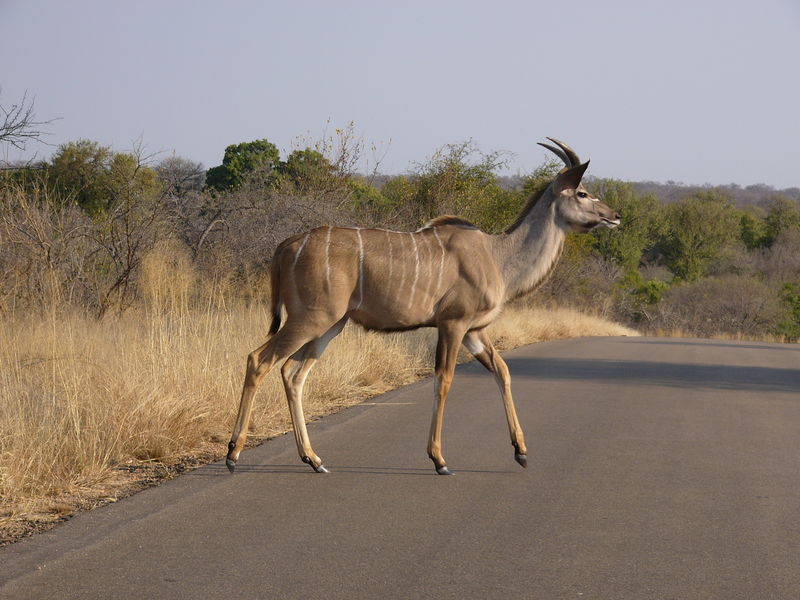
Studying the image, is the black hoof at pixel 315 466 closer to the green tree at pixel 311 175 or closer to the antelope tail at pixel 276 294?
the antelope tail at pixel 276 294

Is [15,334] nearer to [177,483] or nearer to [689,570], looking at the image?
[177,483]

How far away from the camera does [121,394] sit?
8320 millimetres

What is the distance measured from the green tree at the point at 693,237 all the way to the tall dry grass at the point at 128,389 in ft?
174

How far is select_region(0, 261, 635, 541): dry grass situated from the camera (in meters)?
6.87

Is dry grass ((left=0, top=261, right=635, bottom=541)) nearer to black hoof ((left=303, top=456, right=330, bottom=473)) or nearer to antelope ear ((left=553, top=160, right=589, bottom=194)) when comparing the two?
black hoof ((left=303, top=456, right=330, bottom=473))

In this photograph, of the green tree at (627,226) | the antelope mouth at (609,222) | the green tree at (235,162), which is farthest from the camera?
the green tree at (627,226)

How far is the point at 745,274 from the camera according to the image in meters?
59.1

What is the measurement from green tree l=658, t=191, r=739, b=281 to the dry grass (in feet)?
176

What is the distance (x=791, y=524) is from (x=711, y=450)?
102 inches

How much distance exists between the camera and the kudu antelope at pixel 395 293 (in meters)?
7.93

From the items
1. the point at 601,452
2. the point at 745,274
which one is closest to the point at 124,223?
the point at 601,452

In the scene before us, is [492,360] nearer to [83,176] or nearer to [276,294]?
[276,294]

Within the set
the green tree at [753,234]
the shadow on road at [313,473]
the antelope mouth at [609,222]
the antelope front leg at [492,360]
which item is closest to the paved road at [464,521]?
the shadow on road at [313,473]

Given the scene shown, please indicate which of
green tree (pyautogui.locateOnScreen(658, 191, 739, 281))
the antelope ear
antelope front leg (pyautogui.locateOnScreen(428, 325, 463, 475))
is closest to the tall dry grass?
antelope front leg (pyautogui.locateOnScreen(428, 325, 463, 475))
